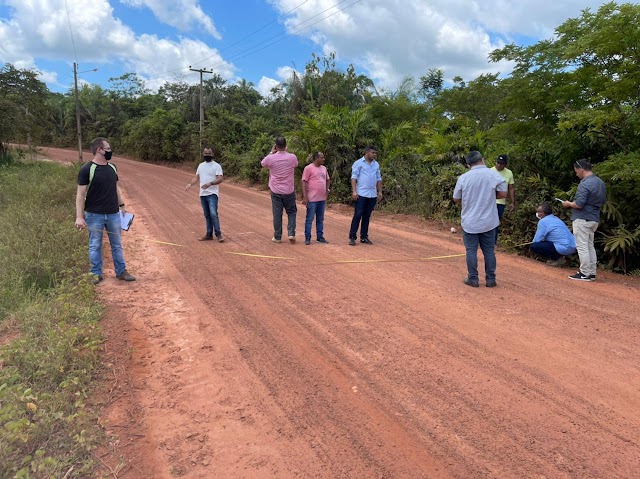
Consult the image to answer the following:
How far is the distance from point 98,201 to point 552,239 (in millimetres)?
6583

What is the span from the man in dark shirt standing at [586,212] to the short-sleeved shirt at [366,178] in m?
3.08

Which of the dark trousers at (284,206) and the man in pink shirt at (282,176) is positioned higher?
the man in pink shirt at (282,176)

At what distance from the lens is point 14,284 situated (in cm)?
536

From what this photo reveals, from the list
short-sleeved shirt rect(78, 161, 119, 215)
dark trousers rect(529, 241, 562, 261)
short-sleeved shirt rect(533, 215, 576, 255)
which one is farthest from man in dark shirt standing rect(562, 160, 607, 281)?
short-sleeved shirt rect(78, 161, 119, 215)

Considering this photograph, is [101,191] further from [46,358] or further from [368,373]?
[368,373]

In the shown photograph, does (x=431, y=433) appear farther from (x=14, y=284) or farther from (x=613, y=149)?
(x=613, y=149)

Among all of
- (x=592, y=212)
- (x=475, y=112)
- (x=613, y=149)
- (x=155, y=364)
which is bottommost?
(x=155, y=364)

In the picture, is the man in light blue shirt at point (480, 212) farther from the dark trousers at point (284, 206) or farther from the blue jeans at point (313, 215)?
the dark trousers at point (284, 206)

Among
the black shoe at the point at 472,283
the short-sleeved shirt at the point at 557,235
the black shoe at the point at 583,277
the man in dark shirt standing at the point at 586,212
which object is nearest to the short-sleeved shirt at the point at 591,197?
the man in dark shirt standing at the point at 586,212

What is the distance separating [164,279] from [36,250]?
2077 mm

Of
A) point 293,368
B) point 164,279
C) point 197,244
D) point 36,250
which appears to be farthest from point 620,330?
point 36,250

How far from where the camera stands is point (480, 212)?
5664mm

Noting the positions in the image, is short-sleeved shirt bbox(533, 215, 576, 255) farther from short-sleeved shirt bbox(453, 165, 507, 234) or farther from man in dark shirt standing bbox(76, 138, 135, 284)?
man in dark shirt standing bbox(76, 138, 135, 284)

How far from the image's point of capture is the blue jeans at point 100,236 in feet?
18.5
